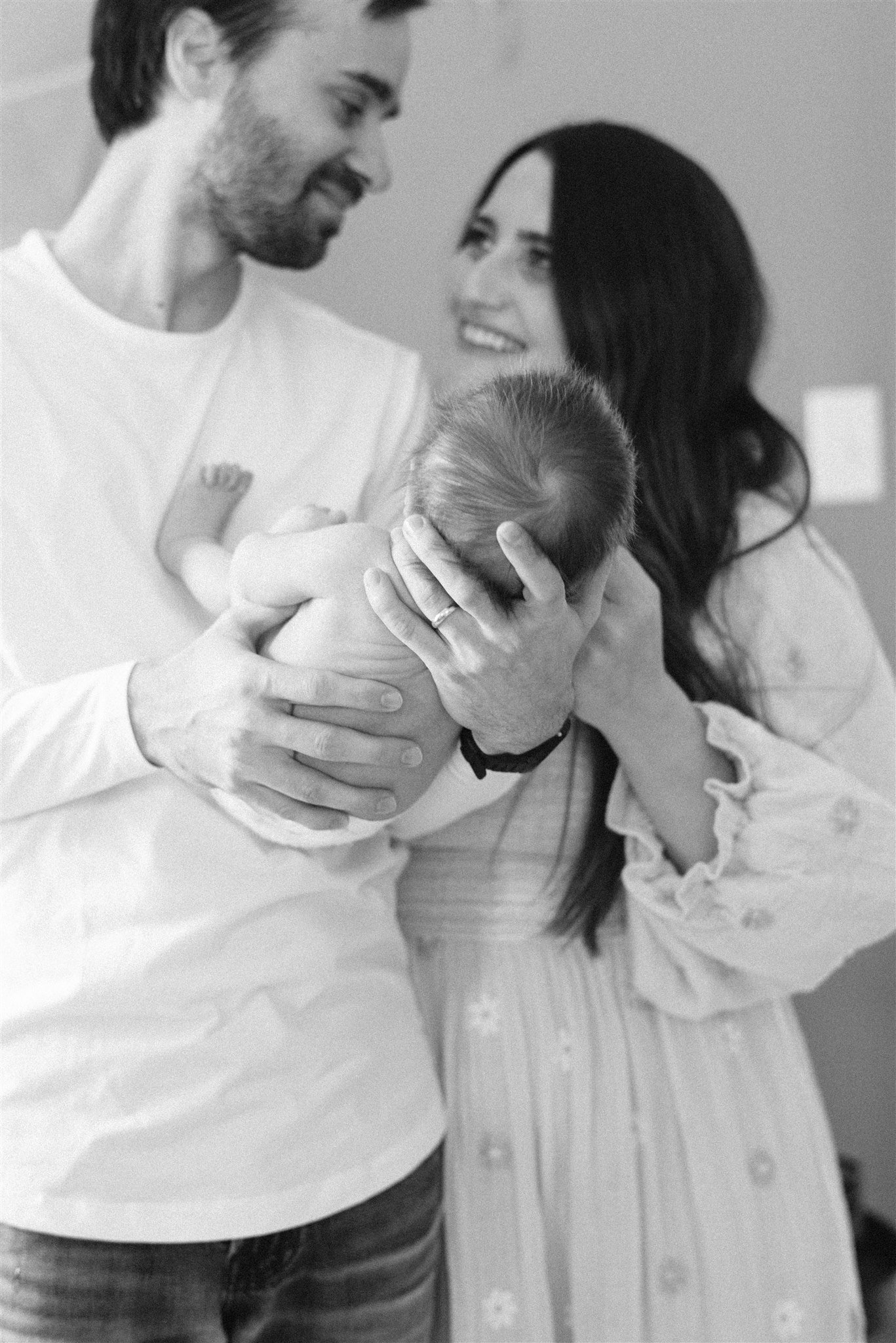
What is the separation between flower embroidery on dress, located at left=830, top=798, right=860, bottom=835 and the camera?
4.52 ft

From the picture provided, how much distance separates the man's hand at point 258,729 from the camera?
3.80 feet

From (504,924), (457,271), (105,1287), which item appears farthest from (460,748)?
(457,271)

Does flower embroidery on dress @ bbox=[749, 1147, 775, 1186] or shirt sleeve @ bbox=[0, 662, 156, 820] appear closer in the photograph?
shirt sleeve @ bbox=[0, 662, 156, 820]

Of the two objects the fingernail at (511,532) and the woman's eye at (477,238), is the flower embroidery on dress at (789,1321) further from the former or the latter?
the woman's eye at (477,238)

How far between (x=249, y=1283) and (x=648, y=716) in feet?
2.15

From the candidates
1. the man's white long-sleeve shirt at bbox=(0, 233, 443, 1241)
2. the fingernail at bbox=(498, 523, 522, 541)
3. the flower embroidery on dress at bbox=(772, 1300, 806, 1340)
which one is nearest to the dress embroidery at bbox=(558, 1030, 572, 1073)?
the man's white long-sleeve shirt at bbox=(0, 233, 443, 1241)

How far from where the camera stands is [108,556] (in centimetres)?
→ 136

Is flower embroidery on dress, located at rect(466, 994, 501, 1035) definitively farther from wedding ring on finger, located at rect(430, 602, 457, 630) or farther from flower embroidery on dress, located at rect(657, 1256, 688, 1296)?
wedding ring on finger, located at rect(430, 602, 457, 630)

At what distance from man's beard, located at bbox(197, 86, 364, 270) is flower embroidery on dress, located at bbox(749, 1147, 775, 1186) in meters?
1.17

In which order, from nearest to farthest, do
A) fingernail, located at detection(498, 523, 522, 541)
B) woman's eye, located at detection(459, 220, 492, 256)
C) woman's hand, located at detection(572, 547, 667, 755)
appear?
fingernail, located at detection(498, 523, 522, 541) → woman's hand, located at detection(572, 547, 667, 755) → woman's eye, located at detection(459, 220, 492, 256)

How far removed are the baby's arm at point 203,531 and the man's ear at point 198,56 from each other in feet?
1.54

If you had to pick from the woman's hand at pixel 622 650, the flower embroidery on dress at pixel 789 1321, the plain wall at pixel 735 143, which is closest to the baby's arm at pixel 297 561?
the woman's hand at pixel 622 650

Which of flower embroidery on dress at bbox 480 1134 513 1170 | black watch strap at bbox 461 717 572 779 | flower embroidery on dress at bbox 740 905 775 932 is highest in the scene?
black watch strap at bbox 461 717 572 779

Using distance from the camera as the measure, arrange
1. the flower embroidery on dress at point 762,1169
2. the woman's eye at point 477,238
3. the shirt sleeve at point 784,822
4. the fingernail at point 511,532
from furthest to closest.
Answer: the woman's eye at point 477,238 → the flower embroidery on dress at point 762,1169 → the shirt sleeve at point 784,822 → the fingernail at point 511,532
